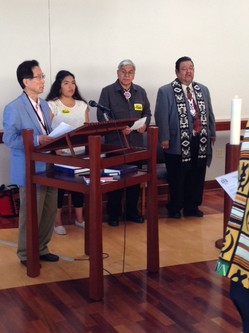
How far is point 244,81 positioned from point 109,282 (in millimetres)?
3871

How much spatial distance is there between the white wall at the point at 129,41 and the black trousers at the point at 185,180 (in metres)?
1.10

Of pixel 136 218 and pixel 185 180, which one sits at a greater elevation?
pixel 185 180

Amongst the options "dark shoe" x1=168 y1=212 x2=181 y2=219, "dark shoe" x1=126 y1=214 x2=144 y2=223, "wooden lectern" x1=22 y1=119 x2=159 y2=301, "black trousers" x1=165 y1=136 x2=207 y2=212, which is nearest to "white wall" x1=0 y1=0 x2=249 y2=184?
"black trousers" x1=165 y1=136 x2=207 y2=212

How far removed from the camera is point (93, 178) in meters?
3.00

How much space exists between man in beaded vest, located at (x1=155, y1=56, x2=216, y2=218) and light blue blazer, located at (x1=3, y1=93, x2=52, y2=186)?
1.71m

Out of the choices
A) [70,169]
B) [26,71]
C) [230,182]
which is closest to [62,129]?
[70,169]

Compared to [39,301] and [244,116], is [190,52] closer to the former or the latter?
[244,116]

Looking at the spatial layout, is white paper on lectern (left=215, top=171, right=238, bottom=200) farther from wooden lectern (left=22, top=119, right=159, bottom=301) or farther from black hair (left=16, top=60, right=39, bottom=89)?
black hair (left=16, top=60, right=39, bottom=89)

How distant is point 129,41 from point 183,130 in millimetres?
1394

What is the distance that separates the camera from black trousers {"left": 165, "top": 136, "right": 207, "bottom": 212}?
16.5ft

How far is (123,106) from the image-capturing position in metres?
4.91

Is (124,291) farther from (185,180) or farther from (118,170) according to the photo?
(185,180)

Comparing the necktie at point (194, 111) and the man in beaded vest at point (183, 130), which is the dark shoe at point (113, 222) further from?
the necktie at point (194, 111)

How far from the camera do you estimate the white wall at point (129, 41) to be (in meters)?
5.25
